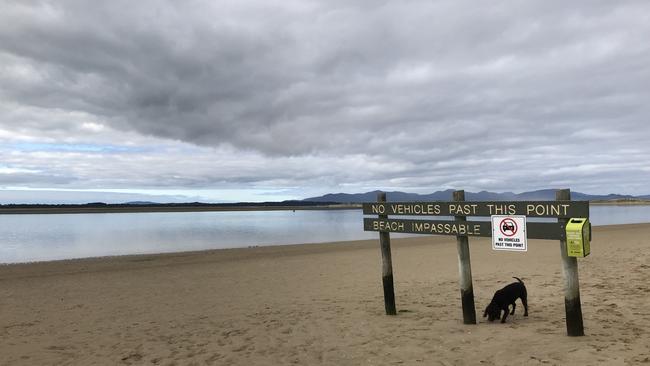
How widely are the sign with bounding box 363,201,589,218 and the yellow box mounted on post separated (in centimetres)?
16

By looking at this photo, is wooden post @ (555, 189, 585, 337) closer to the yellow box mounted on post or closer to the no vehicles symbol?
the yellow box mounted on post

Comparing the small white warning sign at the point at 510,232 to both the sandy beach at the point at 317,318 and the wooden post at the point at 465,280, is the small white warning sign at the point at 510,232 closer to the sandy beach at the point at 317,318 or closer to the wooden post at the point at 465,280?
the wooden post at the point at 465,280

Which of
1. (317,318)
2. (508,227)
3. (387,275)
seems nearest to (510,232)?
(508,227)

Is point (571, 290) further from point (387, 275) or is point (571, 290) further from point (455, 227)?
point (387, 275)

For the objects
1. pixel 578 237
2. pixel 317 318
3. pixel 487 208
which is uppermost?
pixel 487 208

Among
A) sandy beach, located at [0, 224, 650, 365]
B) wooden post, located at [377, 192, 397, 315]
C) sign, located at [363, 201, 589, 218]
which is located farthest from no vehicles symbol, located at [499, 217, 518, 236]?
wooden post, located at [377, 192, 397, 315]

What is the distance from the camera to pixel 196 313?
1028cm

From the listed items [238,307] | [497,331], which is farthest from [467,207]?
[238,307]

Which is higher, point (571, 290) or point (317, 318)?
point (571, 290)

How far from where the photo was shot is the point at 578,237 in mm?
6133

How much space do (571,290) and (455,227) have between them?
6.72 ft

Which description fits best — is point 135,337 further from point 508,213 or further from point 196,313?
point 508,213

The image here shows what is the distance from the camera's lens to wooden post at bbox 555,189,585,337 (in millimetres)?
6539

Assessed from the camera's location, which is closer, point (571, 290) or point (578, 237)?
point (578, 237)
